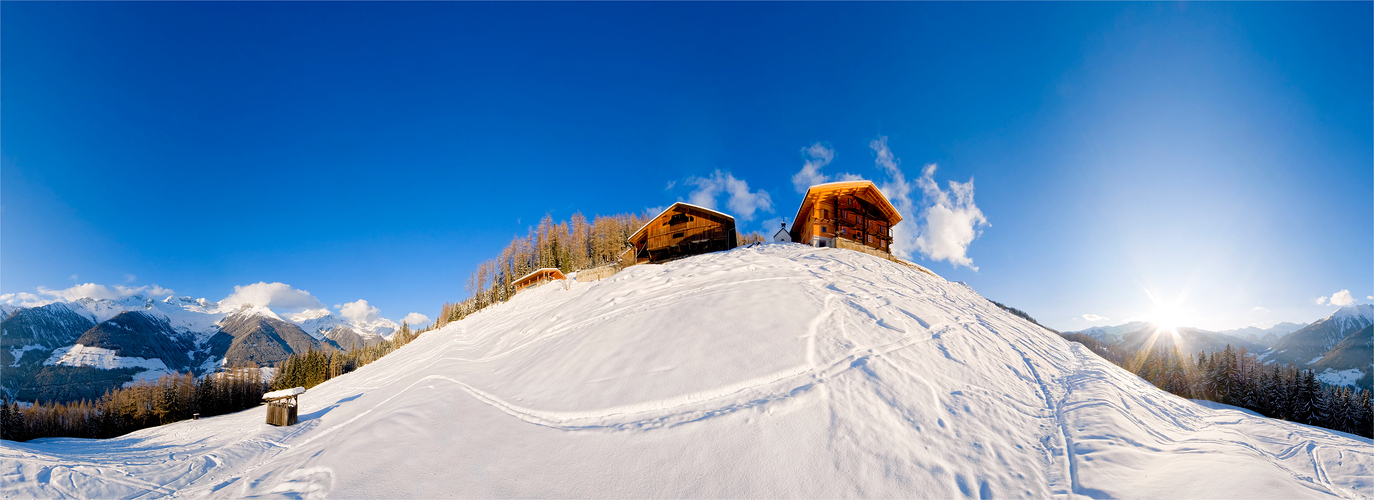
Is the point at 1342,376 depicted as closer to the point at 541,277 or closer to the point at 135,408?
the point at 541,277

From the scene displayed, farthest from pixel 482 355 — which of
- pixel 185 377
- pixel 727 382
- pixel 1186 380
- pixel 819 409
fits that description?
pixel 1186 380

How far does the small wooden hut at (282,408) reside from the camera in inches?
449

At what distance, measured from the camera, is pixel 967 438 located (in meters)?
6.67

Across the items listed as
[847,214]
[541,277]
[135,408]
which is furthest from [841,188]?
[135,408]

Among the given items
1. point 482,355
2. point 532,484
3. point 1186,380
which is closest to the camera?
point 532,484

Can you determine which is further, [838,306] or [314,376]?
[314,376]

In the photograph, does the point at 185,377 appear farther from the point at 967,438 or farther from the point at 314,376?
the point at 967,438

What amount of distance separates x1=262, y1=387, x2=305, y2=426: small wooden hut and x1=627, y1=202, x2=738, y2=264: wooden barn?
22.2m

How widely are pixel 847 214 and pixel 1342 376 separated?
256m

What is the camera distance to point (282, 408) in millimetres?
11422

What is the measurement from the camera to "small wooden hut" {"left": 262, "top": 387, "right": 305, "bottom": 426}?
1140 cm

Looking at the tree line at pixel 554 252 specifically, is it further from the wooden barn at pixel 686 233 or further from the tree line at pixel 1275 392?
the tree line at pixel 1275 392

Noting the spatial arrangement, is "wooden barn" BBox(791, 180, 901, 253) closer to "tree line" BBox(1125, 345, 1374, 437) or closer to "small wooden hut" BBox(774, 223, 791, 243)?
"small wooden hut" BBox(774, 223, 791, 243)

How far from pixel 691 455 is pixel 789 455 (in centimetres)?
135
